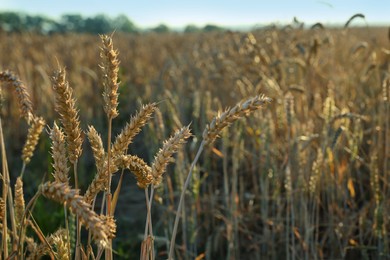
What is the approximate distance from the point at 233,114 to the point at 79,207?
0.37 m

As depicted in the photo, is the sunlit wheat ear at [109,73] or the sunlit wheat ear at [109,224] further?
the sunlit wheat ear at [109,73]

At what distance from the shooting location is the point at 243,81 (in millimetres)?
3287

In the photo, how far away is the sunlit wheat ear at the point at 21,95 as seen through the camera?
1.12 meters

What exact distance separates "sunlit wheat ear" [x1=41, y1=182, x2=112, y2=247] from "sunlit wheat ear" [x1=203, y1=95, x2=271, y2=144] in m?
0.32

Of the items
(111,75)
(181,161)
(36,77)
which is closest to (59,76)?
(111,75)

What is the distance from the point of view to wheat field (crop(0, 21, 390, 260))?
44.8 inches

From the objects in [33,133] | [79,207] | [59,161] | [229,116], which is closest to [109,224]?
[79,207]

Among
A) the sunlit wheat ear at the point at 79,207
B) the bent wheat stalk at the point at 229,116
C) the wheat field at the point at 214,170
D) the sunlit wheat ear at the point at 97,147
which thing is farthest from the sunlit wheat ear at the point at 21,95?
the bent wheat stalk at the point at 229,116

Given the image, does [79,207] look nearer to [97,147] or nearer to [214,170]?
[97,147]

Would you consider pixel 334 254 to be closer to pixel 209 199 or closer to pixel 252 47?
pixel 209 199

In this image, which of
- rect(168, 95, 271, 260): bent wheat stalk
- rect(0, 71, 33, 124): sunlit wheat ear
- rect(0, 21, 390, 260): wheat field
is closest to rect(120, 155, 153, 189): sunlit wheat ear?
rect(0, 21, 390, 260): wheat field

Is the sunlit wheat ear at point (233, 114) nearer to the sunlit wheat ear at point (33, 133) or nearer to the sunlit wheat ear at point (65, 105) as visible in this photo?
the sunlit wheat ear at point (65, 105)

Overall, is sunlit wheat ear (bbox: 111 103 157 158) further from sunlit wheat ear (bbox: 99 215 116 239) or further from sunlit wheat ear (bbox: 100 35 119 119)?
sunlit wheat ear (bbox: 99 215 116 239)

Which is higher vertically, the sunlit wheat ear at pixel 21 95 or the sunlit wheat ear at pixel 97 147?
the sunlit wheat ear at pixel 21 95
